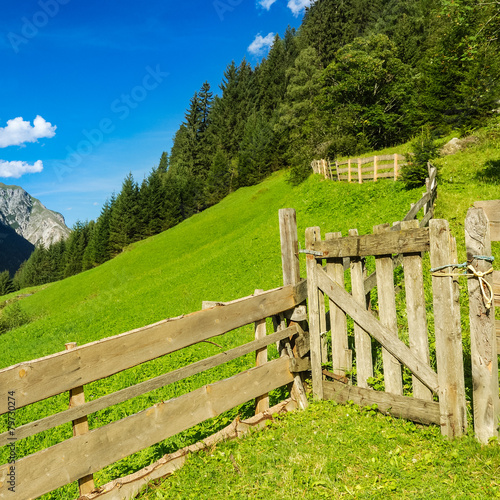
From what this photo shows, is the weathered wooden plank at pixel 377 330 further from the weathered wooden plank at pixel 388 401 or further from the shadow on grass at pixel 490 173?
the shadow on grass at pixel 490 173

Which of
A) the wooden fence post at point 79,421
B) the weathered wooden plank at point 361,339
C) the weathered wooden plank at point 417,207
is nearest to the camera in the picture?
the wooden fence post at point 79,421

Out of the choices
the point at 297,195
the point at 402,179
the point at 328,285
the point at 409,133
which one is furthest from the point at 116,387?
the point at 409,133

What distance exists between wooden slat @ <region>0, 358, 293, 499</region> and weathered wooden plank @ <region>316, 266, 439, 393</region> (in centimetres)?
116

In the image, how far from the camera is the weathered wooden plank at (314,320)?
15.6 feet

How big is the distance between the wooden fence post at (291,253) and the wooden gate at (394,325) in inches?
7.4

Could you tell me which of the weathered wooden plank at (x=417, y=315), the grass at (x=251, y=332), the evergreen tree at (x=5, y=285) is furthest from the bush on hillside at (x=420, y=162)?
the evergreen tree at (x=5, y=285)

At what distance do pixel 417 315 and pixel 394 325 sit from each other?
0.36 meters

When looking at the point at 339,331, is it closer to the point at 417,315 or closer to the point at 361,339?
the point at 361,339

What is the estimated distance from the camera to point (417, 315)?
3734mm

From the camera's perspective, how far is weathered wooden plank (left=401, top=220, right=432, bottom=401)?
12.2 feet

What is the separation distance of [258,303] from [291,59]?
252 feet

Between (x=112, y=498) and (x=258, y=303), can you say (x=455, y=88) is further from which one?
(x=112, y=498)

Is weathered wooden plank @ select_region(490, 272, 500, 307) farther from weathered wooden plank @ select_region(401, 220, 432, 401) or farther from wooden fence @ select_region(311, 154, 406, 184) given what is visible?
wooden fence @ select_region(311, 154, 406, 184)

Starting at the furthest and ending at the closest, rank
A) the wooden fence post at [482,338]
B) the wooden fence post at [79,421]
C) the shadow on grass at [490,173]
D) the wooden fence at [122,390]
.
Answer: the shadow on grass at [490,173], the wooden fence post at [482,338], the wooden fence post at [79,421], the wooden fence at [122,390]
